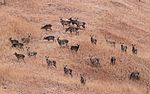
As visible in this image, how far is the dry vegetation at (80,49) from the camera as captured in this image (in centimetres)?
3562

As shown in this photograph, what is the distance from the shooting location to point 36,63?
38.2m

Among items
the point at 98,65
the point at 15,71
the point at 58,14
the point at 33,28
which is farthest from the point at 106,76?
the point at 58,14

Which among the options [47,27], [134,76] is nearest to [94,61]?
[134,76]

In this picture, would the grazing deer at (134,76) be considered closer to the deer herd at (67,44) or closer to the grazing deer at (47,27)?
the deer herd at (67,44)

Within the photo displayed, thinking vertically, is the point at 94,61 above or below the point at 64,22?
below

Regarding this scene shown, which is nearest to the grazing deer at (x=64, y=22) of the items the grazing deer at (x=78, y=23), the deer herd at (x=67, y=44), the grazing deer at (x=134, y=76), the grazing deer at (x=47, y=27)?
the deer herd at (x=67, y=44)

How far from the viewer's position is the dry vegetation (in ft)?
117

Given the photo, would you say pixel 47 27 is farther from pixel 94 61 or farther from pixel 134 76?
pixel 134 76

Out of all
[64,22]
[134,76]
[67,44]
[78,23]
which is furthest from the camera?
[64,22]

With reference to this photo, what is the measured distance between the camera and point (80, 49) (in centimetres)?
4209

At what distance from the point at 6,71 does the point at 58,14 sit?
53.5ft

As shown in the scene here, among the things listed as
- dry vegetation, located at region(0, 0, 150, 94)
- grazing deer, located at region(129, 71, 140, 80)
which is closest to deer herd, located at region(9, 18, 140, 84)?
grazing deer, located at region(129, 71, 140, 80)

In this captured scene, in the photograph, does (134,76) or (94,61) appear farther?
(94,61)

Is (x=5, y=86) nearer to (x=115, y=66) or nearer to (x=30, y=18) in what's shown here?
(x=115, y=66)
